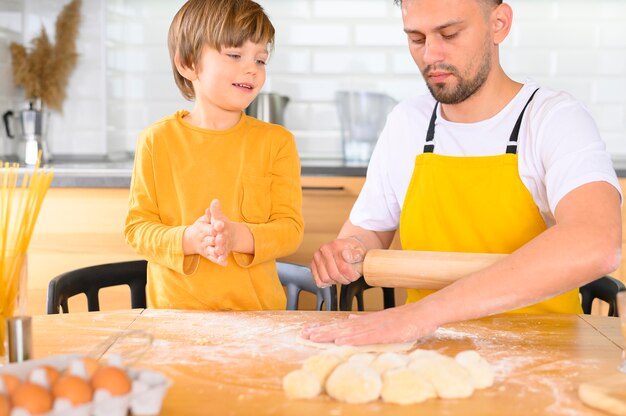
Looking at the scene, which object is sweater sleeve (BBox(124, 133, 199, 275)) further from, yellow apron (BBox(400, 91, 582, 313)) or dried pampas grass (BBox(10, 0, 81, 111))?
dried pampas grass (BBox(10, 0, 81, 111))

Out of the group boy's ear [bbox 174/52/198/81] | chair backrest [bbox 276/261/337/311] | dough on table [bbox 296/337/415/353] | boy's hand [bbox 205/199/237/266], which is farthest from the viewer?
boy's ear [bbox 174/52/198/81]

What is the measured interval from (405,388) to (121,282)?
3.53 feet

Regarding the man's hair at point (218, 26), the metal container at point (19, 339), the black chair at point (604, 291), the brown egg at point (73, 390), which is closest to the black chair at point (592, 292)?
the black chair at point (604, 291)

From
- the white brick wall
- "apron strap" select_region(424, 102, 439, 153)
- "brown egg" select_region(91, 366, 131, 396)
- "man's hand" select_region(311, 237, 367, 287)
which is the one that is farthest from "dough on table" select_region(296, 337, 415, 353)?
the white brick wall

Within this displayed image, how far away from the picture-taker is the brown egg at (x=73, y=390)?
830mm

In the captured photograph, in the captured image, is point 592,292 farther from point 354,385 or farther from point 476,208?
point 354,385

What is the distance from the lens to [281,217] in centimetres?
179

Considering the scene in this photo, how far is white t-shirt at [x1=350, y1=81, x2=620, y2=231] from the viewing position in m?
1.51

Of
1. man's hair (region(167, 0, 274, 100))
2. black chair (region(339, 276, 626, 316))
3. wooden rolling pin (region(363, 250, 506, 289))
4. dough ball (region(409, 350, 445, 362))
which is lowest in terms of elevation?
black chair (region(339, 276, 626, 316))

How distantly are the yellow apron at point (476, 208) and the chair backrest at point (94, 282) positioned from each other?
0.66 meters

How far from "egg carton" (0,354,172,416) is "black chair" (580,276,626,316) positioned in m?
1.08

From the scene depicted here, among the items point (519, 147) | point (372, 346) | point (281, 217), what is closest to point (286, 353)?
point (372, 346)

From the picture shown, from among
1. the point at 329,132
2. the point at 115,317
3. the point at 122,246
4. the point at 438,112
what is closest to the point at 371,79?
the point at 329,132

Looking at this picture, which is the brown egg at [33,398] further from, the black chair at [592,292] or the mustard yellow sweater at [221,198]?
the black chair at [592,292]
